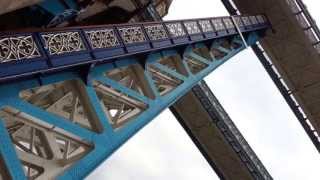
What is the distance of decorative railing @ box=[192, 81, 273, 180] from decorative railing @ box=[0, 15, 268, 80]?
25.9 feet

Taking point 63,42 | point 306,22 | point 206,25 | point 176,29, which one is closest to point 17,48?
point 63,42

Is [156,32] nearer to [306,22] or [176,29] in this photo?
[176,29]

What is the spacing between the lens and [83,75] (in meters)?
10.6

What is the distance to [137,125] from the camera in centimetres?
1109

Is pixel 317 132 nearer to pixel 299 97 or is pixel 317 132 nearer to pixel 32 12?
pixel 299 97

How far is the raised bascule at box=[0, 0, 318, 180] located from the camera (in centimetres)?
870

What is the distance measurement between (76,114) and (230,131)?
15.5 m

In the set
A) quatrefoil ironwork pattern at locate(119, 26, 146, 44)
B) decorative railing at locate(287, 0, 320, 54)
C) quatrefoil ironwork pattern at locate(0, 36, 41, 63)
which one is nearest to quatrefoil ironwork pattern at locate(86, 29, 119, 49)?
quatrefoil ironwork pattern at locate(119, 26, 146, 44)

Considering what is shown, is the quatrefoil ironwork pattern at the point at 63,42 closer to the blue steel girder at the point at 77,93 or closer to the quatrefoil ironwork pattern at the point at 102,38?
the blue steel girder at the point at 77,93

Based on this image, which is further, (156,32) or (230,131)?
(230,131)

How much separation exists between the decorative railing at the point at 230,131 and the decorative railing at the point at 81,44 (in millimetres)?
7887

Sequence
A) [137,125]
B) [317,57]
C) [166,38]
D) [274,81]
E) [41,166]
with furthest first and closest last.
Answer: [274,81], [317,57], [166,38], [137,125], [41,166]

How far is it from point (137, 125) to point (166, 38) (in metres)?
4.34

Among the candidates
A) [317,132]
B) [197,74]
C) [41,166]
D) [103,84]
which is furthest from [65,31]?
[317,132]
